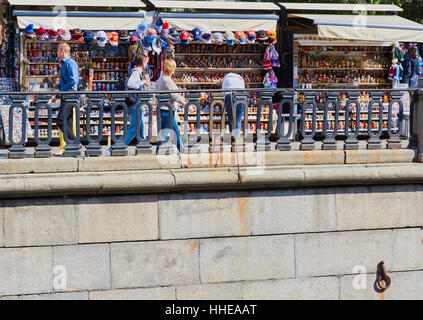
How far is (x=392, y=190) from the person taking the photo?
32.6ft

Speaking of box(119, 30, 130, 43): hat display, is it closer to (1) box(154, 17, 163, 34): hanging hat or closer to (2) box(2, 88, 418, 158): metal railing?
(1) box(154, 17, 163, 34): hanging hat

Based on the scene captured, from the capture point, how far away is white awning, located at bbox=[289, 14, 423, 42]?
15500 mm

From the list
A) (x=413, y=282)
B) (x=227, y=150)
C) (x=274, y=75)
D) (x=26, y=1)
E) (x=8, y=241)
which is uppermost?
(x=26, y=1)

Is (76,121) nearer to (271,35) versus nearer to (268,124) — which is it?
(268,124)

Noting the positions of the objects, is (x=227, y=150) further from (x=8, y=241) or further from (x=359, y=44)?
(x=359, y=44)

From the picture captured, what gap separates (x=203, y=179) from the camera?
9289mm

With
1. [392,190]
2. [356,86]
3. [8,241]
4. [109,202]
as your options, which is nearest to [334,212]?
[392,190]

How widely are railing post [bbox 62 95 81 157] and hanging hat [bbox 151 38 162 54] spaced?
5.96 meters

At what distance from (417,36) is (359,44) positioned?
1.44 metres

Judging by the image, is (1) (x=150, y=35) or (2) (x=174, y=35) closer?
(1) (x=150, y=35)

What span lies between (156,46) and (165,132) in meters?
6.19

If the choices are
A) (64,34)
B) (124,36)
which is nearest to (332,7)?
(124,36)

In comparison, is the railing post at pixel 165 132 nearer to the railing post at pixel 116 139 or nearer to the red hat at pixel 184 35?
the railing post at pixel 116 139

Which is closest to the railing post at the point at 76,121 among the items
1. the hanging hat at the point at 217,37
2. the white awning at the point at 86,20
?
the white awning at the point at 86,20
